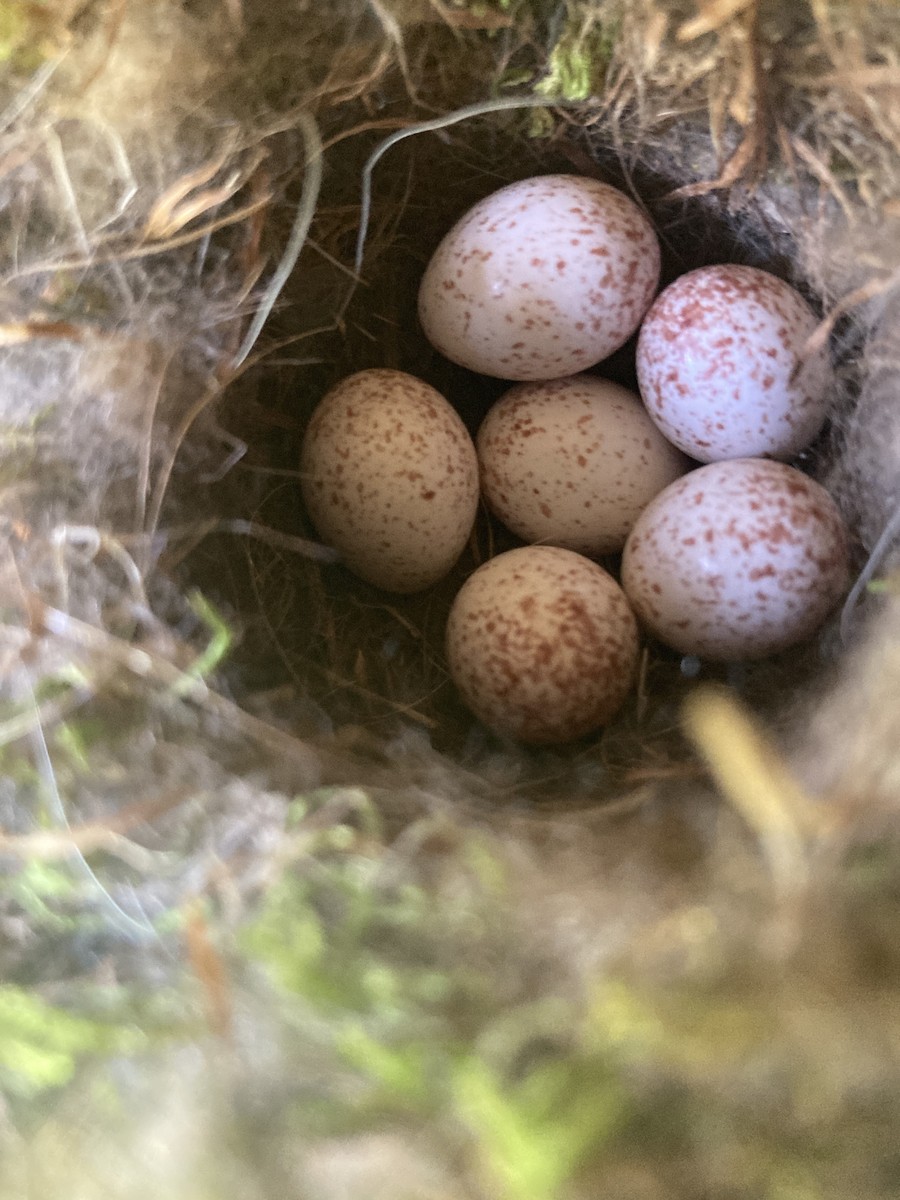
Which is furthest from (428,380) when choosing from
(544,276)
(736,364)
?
(736,364)

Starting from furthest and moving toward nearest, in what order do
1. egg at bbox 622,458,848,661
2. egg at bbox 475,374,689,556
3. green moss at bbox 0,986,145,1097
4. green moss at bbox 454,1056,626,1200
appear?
egg at bbox 475,374,689,556
egg at bbox 622,458,848,661
green moss at bbox 0,986,145,1097
green moss at bbox 454,1056,626,1200

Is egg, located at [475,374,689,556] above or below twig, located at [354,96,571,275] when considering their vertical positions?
below

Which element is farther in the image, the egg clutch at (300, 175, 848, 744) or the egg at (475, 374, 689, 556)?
the egg at (475, 374, 689, 556)

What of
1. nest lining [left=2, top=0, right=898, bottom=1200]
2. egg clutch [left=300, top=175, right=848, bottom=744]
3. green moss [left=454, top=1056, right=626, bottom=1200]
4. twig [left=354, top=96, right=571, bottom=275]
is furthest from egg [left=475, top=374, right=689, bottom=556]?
green moss [left=454, top=1056, right=626, bottom=1200]

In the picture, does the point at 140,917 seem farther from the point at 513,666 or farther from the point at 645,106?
the point at 645,106

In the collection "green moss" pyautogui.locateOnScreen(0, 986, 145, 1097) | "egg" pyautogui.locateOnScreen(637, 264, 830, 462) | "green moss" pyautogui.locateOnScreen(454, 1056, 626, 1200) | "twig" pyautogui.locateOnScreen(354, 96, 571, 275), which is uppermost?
"twig" pyautogui.locateOnScreen(354, 96, 571, 275)

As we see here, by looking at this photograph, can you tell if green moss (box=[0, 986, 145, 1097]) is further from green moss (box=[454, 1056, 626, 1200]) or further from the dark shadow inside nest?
the dark shadow inside nest

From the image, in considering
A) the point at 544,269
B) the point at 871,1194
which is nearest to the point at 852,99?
the point at 544,269

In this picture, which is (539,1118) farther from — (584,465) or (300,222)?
(300,222)
